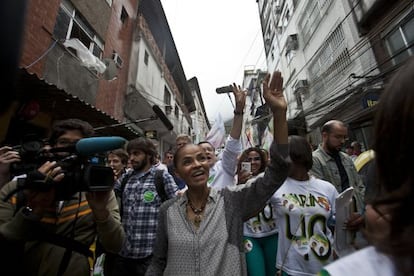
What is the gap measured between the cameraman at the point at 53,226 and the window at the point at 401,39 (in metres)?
8.05

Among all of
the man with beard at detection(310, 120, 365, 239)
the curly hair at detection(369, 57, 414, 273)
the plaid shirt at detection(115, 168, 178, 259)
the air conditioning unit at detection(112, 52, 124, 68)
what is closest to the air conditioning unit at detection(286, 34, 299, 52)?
the air conditioning unit at detection(112, 52, 124, 68)

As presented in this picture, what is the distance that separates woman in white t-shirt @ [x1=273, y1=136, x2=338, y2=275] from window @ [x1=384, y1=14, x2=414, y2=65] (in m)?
6.53

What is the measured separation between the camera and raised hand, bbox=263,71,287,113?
4.69ft

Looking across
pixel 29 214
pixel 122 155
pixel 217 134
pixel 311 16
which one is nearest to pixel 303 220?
pixel 29 214

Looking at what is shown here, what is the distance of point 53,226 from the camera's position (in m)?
1.29

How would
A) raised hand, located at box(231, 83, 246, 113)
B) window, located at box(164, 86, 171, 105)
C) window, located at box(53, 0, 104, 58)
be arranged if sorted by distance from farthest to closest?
1. window, located at box(164, 86, 171, 105)
2. window, located at box(53, 0, 104, 58)
3. raised hand, located at box(231, 83, 246, 113)

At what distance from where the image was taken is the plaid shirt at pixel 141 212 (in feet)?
7.41

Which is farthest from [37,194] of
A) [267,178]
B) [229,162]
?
[229,162]

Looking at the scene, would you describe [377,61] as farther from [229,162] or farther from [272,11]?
[272,11]

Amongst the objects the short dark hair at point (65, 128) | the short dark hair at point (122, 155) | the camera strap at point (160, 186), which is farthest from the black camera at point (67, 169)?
the short dark hair at point (122, 155)

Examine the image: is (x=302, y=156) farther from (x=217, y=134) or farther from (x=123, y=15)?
(x=123, y=15)

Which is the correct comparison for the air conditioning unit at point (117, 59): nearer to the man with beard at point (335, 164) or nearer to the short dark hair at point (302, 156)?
the man with beard at point (335, 164)

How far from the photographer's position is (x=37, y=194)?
1133mm

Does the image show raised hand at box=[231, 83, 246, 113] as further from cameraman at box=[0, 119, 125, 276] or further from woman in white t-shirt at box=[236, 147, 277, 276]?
cameraman at box=[0, 119, 125, 276]
